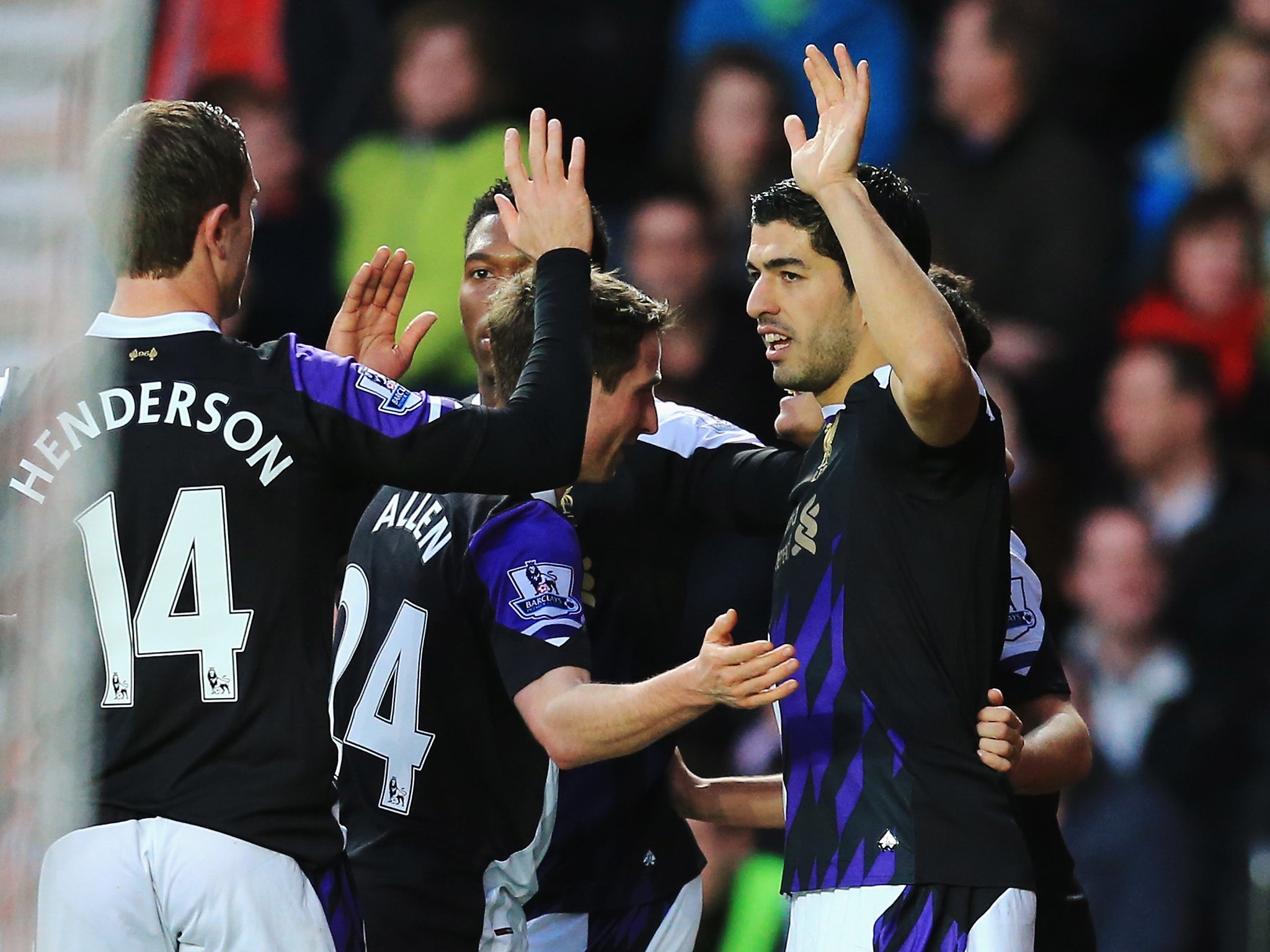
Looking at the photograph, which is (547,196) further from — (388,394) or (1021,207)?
(1021,207)

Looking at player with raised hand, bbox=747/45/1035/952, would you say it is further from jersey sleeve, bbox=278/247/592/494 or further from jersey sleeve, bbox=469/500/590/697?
jersey sleeve, bbox=278/247/592/494

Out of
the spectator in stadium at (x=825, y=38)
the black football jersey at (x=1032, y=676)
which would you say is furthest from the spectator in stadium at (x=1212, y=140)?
the black football jersey at (x=1032, y=676)

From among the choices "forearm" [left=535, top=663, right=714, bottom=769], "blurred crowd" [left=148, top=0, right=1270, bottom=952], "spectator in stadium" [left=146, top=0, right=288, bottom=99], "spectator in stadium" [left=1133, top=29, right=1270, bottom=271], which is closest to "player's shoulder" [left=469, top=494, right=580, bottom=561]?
"forearm" [left=535, top=663, right=714, bottom=769]

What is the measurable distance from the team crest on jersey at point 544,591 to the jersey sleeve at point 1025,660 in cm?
105

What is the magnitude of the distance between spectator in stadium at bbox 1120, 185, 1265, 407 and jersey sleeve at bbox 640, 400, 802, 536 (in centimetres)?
366

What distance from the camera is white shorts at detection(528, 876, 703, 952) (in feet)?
12.9

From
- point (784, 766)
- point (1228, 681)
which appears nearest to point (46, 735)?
point (784, 766)

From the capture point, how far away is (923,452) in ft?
10.3

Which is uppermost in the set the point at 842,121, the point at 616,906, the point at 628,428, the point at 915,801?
the point at 842,121

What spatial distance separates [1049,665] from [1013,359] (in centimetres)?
371

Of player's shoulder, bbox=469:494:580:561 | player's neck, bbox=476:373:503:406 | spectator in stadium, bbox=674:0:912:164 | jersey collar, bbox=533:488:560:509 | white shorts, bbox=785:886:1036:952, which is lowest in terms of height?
white shorts, bbox=785:886:1036:952

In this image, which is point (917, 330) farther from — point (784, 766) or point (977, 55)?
point (977, 55)

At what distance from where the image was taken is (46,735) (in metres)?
2.78

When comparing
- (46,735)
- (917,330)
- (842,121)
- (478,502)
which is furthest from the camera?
(478,502)
